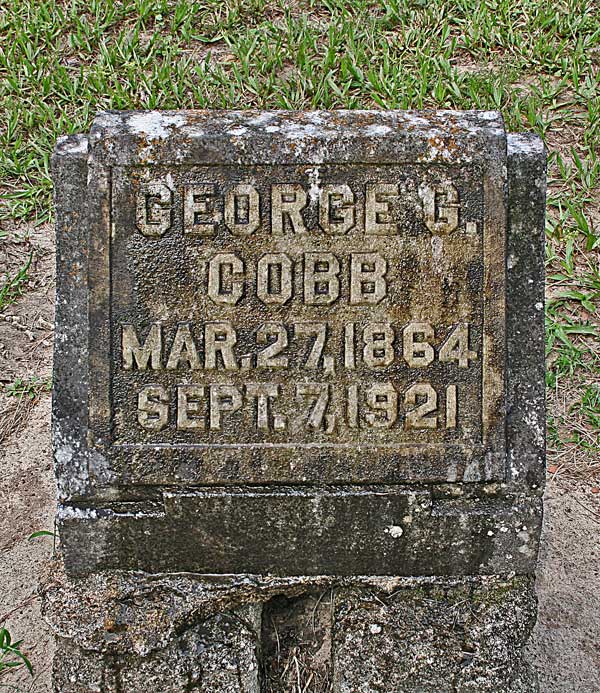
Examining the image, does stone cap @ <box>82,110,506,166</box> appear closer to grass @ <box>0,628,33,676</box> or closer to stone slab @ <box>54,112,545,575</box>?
stone slab @ <box>54,112,545,575</box>

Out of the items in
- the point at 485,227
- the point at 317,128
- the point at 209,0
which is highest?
the point at 209,0

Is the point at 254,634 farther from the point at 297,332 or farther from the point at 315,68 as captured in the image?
the point at 315,68

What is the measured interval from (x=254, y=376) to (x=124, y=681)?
892 mm

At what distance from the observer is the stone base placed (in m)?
2.31

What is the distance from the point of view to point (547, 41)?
526cm

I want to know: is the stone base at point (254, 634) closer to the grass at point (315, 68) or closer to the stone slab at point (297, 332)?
the stone slab at point (297, 332)

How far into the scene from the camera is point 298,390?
2268 millimetres

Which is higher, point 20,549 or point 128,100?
point 128,100

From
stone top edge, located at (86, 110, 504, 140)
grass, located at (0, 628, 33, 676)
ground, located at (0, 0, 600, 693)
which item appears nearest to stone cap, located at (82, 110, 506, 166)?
stone top edge, located at (86, 110, 504, 140)

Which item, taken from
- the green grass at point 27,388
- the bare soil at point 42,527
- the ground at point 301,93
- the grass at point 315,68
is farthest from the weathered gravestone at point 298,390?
the grass at point 315,68

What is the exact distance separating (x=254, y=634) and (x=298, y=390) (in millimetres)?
699

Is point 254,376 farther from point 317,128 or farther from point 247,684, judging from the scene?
→ point 247,684

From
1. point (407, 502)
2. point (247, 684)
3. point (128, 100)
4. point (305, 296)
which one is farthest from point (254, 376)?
point (128, 100)

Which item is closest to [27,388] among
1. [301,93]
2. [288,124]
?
[301,93]
